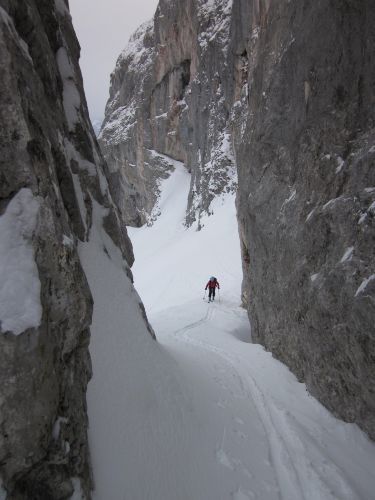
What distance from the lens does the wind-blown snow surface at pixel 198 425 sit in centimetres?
397

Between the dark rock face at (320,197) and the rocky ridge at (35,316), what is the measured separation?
4.05 metres

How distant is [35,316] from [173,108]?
4601 cm

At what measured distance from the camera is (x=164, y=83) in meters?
46.0

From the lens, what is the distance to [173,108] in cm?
4466

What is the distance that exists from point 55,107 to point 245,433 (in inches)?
233

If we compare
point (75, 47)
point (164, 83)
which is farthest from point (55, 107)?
point (164, 83)

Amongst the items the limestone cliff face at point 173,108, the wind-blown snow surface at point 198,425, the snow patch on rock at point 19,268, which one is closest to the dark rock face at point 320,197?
the wind-blown snow surface at point 198,425

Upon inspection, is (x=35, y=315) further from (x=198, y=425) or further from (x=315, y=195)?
(x=315, y=195)

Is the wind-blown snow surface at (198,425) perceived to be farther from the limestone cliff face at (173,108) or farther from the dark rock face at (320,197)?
the limestone cliff face at (173,108)

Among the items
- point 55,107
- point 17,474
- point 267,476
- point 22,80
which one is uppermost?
point 55,107

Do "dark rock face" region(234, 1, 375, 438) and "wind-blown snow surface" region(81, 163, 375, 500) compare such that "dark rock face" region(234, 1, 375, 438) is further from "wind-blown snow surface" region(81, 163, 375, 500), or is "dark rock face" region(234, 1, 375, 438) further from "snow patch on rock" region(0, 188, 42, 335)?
"snow patch on rock" region(0, 188, 42, 335)

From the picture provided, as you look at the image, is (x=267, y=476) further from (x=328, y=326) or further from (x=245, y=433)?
(x=328, y=326)

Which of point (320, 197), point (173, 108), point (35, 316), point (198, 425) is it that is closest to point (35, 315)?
point (35, 316)

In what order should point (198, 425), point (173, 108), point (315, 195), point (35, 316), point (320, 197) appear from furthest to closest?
point (173, 108) → point (315, 195) → point (320, 197) → point (198, 425) → point (35, 316)
